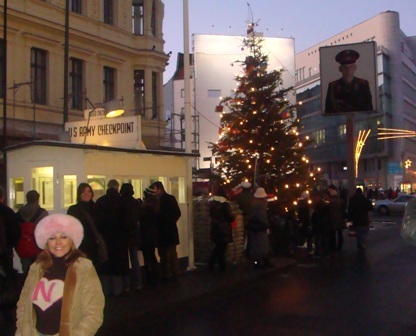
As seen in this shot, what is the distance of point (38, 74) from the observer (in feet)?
95.6

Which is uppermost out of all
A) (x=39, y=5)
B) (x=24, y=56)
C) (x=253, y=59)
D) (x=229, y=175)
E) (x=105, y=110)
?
(x=39, y=5)

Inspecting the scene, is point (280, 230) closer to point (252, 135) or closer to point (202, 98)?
point (252, 135)

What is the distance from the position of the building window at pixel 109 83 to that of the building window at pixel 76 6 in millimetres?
3019

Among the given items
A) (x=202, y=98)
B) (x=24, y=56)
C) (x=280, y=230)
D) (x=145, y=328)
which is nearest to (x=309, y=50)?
(x=202, y=98)

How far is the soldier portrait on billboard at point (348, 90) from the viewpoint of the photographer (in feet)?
89.9

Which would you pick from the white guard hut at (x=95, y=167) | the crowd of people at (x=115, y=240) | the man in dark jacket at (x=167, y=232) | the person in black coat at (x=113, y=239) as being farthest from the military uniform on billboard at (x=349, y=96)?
the person in black coat at (x=113, y=239)

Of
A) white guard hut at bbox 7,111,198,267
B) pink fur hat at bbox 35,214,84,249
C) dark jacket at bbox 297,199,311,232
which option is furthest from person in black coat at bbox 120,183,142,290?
dark jacket at bbox 297,199,311,232

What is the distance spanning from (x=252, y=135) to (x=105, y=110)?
5474mm

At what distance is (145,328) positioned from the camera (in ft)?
30.3

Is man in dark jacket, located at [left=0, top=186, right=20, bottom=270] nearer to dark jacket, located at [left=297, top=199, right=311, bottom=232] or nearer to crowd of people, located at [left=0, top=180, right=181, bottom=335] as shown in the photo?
crowd of people, located at [left=0, top=180, right=181, bottom=335]

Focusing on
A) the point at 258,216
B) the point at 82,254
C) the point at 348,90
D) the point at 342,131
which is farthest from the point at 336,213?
the point at 342,131

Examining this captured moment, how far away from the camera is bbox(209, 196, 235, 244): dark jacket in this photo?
13.7 m

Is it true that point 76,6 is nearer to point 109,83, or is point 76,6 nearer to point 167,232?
point 109,83

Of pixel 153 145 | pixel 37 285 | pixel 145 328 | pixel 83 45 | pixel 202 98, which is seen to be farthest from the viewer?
pixel 202 98
